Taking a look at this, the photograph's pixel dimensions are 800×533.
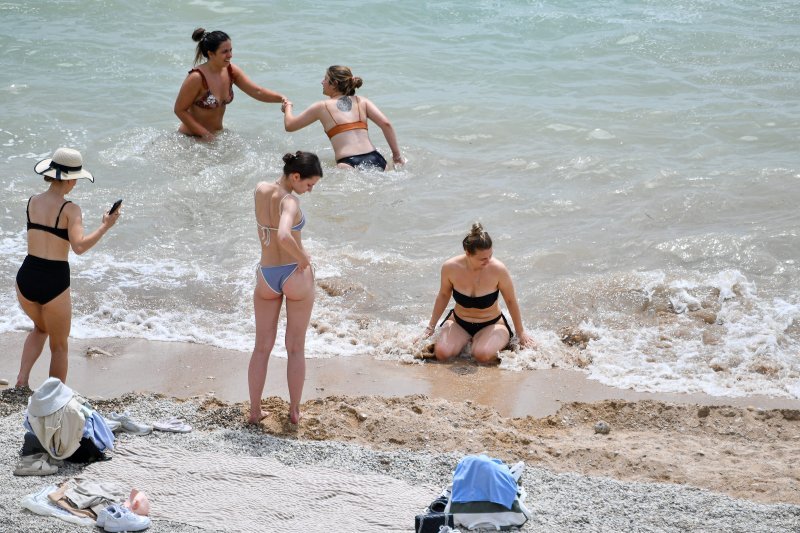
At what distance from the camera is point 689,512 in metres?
4.64

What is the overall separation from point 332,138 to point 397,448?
5826 mm

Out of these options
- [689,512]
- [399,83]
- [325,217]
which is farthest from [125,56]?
[689,512]

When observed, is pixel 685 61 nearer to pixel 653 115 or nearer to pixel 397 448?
pixel 653 115

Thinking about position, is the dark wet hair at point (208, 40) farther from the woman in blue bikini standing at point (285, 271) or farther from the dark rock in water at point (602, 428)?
the dark rock in water at point (602, 428)

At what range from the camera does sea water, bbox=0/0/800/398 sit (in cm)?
778

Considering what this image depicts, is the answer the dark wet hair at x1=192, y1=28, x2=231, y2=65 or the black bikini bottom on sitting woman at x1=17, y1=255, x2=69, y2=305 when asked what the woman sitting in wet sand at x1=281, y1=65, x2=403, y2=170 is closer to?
the dark wet hair at x1=192, y1=28, x2=231, y2=65

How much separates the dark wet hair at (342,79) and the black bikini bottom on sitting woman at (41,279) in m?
4.71

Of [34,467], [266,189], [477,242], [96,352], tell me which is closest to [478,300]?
[477,242]

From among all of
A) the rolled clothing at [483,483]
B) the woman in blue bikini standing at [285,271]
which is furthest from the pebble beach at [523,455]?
the woman in blue bikini standing at [285,271]

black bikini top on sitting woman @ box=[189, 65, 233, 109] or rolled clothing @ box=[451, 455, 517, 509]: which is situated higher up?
black bikini top on sitting woman @ box=[189, 65, 233, 109]

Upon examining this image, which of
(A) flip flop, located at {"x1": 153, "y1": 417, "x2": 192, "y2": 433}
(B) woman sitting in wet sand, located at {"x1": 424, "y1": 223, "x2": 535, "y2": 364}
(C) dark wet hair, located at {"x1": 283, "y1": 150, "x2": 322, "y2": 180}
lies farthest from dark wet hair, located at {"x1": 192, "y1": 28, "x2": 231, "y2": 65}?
(A) flip flop, located at {"x1": 153, "y1": 417, "x2": 192, "y2": 433}

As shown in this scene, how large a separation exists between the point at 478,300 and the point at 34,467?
3.53m

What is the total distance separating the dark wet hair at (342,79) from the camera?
10023 mm

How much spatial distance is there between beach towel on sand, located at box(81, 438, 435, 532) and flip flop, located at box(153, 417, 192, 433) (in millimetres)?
198
